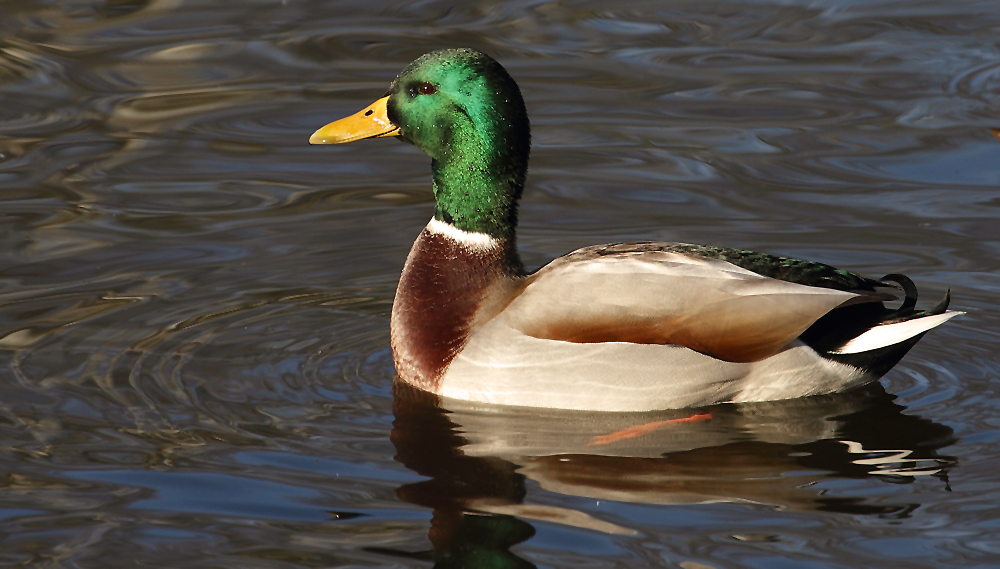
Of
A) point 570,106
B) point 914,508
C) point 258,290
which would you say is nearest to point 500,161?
point 258,290

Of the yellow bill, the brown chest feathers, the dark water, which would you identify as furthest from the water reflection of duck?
the yellow bill

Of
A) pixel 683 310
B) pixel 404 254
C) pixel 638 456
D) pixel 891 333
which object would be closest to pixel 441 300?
pixel 683 310

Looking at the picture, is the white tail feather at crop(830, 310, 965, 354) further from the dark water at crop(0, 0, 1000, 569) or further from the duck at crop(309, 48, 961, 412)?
the dark water at crop(0, 0, 1000, 569)

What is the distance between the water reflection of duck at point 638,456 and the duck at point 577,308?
103mm

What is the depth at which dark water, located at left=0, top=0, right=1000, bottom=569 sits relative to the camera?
17.7ft

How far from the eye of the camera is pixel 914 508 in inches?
216

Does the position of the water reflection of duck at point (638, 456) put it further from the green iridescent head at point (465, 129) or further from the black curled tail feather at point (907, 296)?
the green iridescent head at point (465, 129)

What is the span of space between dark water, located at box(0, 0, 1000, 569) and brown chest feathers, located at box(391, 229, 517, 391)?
0.75 feet

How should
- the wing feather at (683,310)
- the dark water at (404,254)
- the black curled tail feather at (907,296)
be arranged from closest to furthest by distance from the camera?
the dark water at (404,254) → the wing feather at (683,310) → the black curled tail feather at (907,296)

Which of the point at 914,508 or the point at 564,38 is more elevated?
the point at 564,38

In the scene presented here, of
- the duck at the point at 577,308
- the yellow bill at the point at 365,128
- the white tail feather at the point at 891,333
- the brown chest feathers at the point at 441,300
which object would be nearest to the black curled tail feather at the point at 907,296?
the duck at the point at 577,308

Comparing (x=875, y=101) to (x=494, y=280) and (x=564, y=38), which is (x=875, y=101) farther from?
(x=494, y=280)

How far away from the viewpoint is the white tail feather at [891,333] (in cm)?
630

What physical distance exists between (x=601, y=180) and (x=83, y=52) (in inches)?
177
